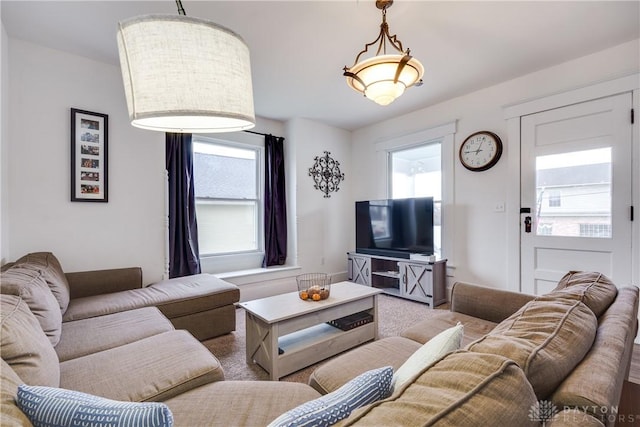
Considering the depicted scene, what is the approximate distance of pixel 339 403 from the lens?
25.4 inches

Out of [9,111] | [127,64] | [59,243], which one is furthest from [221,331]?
[9,111]

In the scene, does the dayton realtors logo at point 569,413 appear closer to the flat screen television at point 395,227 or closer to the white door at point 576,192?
the white door at point 576,192

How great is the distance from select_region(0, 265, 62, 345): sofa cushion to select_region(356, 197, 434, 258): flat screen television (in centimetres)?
340

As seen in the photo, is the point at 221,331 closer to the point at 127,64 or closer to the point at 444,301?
the point at 127,64

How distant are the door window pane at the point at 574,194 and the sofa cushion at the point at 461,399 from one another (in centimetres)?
295

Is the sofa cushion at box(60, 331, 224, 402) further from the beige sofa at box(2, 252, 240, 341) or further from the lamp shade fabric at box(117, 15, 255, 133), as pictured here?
the lamp shade fabric at box(117, 15, 255, 133)

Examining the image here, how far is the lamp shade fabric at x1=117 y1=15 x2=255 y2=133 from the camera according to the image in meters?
0.84

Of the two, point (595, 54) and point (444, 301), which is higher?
point (595, 54)

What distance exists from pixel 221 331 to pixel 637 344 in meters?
3.56

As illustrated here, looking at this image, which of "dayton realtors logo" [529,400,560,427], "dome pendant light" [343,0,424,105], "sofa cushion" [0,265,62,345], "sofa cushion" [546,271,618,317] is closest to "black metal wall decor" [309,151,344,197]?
"dome pendant light" [343,0,424,105]

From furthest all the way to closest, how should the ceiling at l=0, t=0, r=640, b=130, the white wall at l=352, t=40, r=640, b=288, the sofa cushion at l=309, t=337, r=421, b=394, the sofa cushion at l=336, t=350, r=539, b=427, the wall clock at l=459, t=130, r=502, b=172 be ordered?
the wall clock at l=459, t=130, r=502, b=172 → the white wall at l=352, t=40, r=640, b=288 → the ceiling at l=0, t=0, r=640, b=130 → the sofa cushion at l=309, t=337, r=421, b=394 → the sofa cushion at l=336, t=350, r=539, b=427

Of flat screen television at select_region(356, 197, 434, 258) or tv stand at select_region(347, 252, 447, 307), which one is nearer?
tv stand at select_region(347, 252, 447, 307)

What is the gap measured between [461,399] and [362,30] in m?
2.48

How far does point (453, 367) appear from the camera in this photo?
0.61 m
